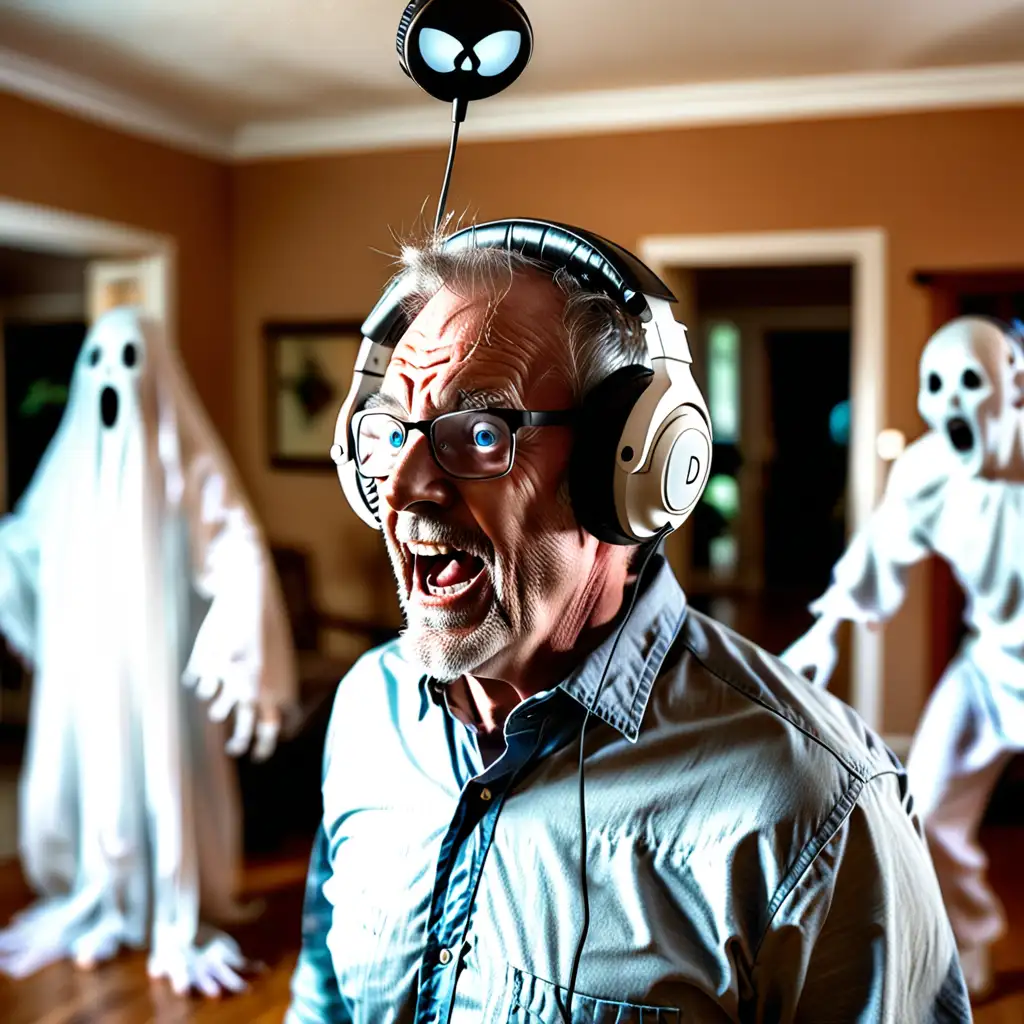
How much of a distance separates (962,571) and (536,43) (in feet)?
7.46

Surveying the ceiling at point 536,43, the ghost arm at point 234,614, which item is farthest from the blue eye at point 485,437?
the ceiling at point 536,43

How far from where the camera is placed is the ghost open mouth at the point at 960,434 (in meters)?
2.10

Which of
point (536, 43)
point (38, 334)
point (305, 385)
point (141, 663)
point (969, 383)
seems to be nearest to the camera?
point (969, 383)

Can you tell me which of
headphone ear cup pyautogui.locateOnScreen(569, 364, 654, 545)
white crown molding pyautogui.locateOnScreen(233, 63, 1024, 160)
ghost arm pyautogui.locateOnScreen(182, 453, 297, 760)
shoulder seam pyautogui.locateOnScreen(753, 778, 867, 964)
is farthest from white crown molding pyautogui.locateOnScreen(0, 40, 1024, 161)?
shoulder seam pyautogui.locateOnScreen(753, 778, 867, 964)

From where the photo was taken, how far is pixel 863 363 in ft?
13.6

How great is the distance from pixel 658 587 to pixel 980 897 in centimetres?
197

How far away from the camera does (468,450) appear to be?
92cm

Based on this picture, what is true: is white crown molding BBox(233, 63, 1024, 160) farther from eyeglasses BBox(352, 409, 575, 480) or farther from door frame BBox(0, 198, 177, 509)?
eyeglasses BBox(352, 409, 575, 480)

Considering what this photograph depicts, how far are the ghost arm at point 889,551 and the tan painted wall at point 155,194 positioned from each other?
119 inches

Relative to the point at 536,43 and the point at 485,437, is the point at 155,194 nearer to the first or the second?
the point at 536,43

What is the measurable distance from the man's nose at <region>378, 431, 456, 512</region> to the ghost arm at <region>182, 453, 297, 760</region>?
Result: 1.84 m

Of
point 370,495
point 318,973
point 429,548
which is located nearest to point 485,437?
point 429,548

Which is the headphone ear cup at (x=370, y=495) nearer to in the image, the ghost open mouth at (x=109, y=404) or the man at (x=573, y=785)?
the man at (x=573, y=785)

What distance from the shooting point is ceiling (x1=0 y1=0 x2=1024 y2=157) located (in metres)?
3.26
